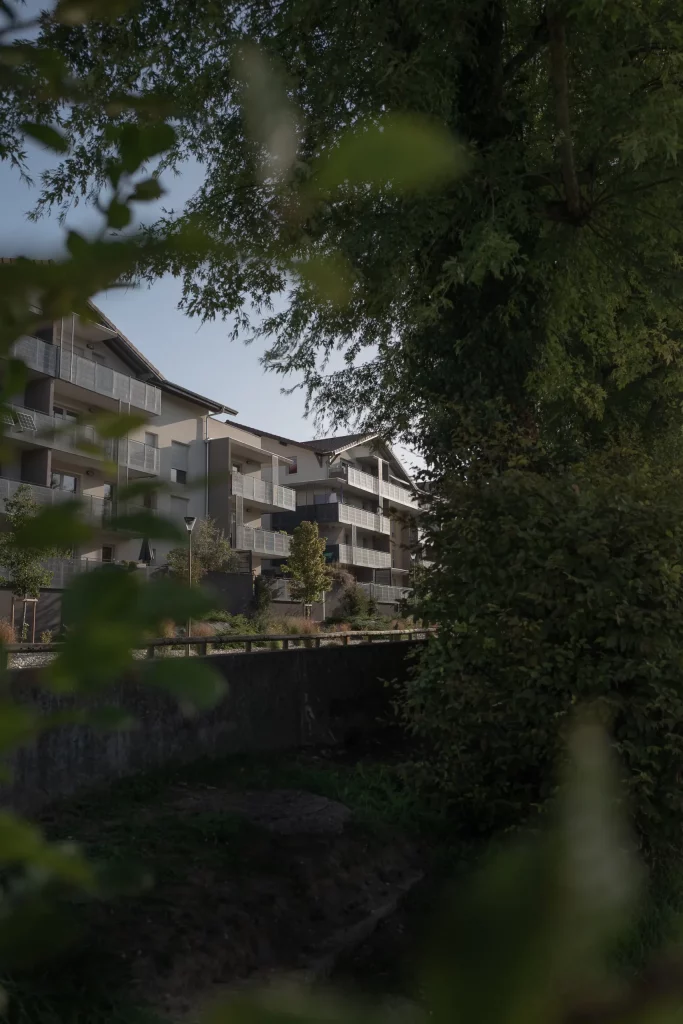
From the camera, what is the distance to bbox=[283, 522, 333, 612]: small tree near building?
3588 centimetres

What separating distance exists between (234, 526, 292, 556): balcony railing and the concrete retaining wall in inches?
1013

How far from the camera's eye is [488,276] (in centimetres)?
940

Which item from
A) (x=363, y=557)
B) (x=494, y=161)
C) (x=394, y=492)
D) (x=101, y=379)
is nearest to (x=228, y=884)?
(x=494, y=161)

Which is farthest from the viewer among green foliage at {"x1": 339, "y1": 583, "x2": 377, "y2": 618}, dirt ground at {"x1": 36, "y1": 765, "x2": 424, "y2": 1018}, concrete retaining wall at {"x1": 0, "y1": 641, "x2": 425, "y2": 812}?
green foliage at {"x1": 339, "y1": 583, "x2": 377, "y2": 618}

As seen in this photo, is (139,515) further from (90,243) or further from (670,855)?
(670,855)

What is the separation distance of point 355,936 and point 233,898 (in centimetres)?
69

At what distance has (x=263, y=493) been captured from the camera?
127ft

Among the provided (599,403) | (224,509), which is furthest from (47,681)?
(224,509)

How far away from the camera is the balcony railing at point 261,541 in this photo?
36562mm

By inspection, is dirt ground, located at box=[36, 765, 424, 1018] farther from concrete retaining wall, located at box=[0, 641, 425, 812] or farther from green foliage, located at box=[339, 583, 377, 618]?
green foliage, located at box=[339, 583, 377, 618]

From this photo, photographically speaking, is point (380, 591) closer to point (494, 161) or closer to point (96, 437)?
point (494, 161)

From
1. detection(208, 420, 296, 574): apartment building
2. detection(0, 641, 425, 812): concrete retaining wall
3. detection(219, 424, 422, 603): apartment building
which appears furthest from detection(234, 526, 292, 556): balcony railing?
detection(0, 641, 425, 812): concrete retaining wall

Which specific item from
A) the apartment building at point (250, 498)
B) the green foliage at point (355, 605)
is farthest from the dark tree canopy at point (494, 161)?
the green foliage at point (355, 605)

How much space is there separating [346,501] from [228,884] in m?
44.5
